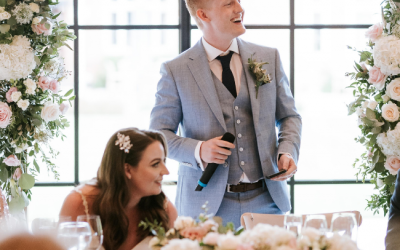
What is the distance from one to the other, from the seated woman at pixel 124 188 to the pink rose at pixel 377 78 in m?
1.49

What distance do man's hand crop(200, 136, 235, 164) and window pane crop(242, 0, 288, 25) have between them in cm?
148

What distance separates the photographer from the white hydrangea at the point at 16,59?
8.45 ft

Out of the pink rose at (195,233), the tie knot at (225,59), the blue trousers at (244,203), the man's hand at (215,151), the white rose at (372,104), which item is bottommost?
the blue trousers at (244,203)

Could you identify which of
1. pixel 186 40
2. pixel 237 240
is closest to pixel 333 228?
pixel 237 240

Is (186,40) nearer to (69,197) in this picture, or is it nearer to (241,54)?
(241,54)

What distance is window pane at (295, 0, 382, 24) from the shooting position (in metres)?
3.53

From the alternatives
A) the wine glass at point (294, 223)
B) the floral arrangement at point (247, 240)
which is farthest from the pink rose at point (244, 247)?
the wine glass at point (294, 223)

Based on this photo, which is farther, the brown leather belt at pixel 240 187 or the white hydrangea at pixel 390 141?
the white hydrangea at pixel 390 141

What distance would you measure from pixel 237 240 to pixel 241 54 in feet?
5.55

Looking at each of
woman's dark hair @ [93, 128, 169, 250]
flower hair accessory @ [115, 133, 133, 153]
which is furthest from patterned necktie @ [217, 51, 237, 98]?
flower hair accessory @ [115, 133, 133, 153]

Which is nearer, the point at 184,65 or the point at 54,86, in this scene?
the point at 184,65

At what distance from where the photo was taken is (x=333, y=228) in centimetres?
135

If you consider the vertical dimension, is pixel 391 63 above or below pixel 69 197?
above

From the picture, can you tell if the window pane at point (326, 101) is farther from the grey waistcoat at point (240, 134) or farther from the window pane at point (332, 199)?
the grey waistcoat at point (240, 134)
